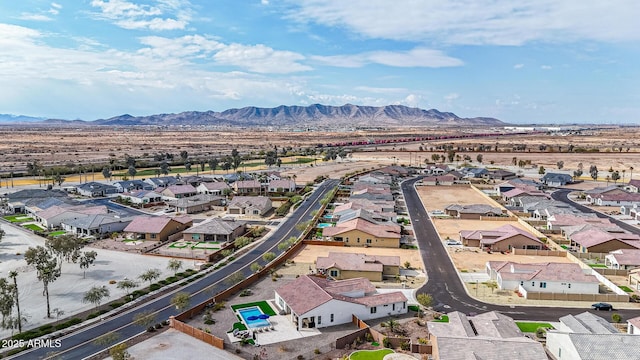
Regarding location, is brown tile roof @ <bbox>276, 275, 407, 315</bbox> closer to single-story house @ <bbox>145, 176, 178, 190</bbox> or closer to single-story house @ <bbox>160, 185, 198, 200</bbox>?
single-story house @ <bbox>160, 185, 198, 200</bbox>

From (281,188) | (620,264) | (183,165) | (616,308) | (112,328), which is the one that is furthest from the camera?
(183,165)

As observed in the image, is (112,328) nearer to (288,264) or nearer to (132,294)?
(132,294)

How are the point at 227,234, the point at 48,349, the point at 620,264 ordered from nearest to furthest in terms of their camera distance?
the point at 48,349 < the point at 620,264 < the point at 227,234

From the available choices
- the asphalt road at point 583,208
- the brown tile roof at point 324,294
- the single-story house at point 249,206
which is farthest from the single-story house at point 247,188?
the asphalt road at point 583,208

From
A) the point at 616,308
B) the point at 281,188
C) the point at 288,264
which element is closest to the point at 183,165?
the point at 281,188

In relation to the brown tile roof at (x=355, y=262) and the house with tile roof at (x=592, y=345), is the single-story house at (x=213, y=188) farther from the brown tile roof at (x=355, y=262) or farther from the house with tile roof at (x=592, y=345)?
the house with tile roof at (x=592, y=345)

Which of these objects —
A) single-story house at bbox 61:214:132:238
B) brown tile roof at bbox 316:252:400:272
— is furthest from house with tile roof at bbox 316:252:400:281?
single-story house at bbox 61:214:132:238

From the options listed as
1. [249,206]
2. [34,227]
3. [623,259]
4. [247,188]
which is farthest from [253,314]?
[247,188]
